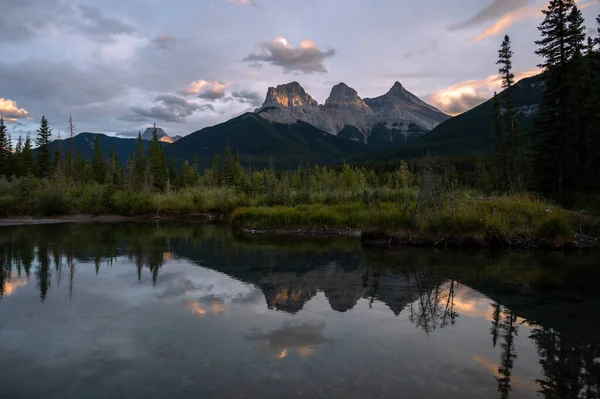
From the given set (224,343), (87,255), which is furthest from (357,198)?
(224,343)

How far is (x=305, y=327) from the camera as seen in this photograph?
847cm

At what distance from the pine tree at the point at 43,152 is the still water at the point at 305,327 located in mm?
61199

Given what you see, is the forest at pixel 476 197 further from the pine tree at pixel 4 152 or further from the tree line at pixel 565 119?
the pine tree at pixel 4 152

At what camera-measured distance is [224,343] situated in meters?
7.59

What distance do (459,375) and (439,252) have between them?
11076 millimetres

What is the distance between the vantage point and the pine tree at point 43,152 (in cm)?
6846

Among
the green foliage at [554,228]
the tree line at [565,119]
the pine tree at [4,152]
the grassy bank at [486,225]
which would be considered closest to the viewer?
the green foliage at [554,228]

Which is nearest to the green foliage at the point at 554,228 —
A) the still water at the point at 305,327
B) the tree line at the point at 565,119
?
the still water at the point at 305,327

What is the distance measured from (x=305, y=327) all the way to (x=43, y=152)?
252 feet

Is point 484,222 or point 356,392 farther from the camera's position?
point 484,222

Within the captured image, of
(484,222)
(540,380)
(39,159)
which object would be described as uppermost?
(39,159)

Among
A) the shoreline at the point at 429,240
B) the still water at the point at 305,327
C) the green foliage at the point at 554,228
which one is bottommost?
the still water at the point at 305,327

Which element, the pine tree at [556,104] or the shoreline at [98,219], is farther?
the shoreline at [98,219]

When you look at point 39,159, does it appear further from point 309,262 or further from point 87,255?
point 309,262
